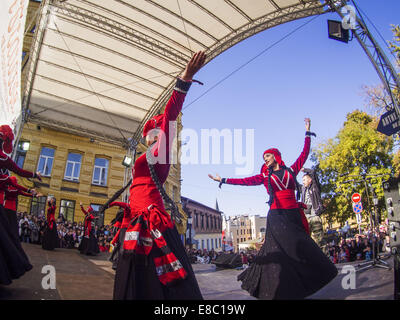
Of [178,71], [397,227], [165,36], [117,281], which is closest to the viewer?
[117,281]

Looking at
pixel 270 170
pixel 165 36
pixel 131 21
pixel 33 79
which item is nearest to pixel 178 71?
pixel 165 36

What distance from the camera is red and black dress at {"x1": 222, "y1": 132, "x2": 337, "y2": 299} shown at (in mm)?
3035

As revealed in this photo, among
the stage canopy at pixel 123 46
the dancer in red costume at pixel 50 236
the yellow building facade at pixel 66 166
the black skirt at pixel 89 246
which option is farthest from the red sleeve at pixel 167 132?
the yellow building facade at pixel 66 166

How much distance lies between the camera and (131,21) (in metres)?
10.0

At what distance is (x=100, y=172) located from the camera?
18.9m

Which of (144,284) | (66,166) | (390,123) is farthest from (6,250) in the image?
(66,166)

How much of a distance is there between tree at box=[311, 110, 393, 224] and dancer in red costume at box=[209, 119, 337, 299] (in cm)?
1563

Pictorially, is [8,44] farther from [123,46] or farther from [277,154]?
[123,46]

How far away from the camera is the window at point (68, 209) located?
17.0m

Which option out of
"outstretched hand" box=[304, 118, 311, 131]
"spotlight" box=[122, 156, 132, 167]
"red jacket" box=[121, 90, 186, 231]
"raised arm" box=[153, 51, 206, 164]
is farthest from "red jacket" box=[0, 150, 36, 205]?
"spotlight" box=[122, 156, 132, 167]

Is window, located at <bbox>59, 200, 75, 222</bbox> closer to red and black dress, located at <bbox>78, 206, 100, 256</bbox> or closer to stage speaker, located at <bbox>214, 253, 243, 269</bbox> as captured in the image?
red and black dress, located at <bbox>78, 206, 100, 256</bbox>

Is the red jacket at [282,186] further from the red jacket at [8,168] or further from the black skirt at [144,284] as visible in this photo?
the red jacket at [8,168]
